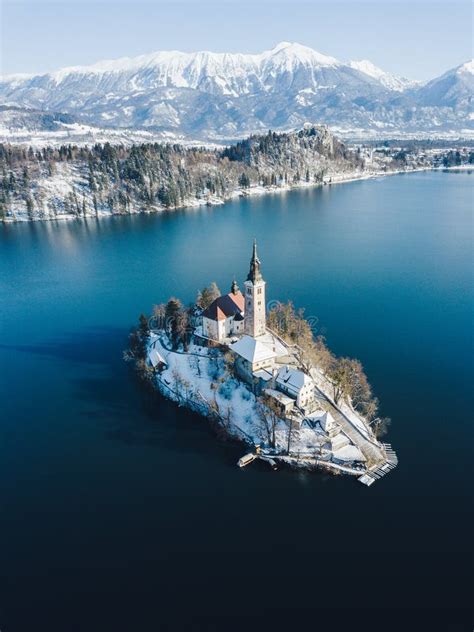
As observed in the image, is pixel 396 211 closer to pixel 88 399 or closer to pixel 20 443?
pixel 88 399

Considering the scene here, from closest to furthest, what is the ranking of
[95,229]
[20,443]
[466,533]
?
[466,533] → [20,443] → [95,229]

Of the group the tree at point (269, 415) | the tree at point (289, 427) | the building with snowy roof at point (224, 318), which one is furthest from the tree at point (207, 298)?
the tree at point (289, 427)

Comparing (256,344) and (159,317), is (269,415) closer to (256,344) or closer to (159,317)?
(256,344)

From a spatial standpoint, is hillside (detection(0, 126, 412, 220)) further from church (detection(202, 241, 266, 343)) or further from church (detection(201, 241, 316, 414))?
church (detection(201, 241, 316, 414))

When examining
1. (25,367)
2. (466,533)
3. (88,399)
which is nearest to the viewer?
(466,533)

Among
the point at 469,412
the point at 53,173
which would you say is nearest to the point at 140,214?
the point at 53,173

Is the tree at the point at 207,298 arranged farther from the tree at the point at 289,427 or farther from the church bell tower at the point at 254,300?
the tree at the point at 289,427

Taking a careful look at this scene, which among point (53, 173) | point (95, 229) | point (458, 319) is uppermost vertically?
point (53, 173)
